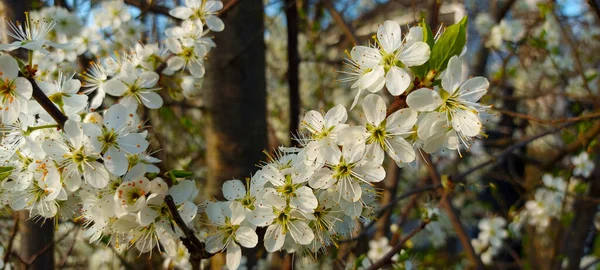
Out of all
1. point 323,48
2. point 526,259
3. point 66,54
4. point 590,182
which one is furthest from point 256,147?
point 526,259

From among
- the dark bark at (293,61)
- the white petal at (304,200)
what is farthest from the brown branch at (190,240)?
the dark bark at (293,61)

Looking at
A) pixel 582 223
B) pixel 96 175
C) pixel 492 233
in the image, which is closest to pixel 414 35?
pixel 96 175

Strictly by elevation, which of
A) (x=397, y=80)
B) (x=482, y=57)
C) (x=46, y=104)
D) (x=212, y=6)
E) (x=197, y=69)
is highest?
(x=46, y=104)

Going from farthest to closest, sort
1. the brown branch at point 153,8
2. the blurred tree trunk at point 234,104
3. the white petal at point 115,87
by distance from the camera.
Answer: the blurred tree trunk at point 234,104
the brown branch at point 153,8
the white petal at point 115,87

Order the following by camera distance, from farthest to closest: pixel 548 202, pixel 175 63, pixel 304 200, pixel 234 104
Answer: pixel 548 202, pixel 234 104, pixel 175 63, pixel 304 200

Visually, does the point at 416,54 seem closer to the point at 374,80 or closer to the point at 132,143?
the point at 374,80

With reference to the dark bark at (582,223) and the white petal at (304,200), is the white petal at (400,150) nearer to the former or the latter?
the white petal at (304,200)

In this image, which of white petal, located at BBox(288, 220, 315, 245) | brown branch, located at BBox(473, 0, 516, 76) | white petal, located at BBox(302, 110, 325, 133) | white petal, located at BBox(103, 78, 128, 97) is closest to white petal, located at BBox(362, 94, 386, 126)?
white petal, located at BBox(302, 110, 325, 133)
